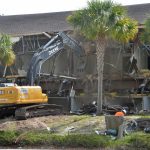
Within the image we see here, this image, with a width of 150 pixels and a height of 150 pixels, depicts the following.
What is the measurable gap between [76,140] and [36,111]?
8635 millimetres

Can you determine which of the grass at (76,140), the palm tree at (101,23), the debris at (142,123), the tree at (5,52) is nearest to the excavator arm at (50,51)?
the tree at (5,52)

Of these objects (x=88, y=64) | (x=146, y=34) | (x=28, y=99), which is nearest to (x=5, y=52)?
(x=28, y=99)

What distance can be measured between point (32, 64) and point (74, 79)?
4.24 metres

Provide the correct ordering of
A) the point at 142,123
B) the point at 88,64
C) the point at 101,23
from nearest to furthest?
the point at 142,123, the point at 101,23, the point at 88,64

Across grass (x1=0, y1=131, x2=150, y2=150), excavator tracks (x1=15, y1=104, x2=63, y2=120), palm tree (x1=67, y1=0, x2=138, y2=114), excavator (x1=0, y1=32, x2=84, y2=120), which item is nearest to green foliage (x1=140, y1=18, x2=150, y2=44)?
palm tree (x1=67, y1=0, x2=138, y2=114)

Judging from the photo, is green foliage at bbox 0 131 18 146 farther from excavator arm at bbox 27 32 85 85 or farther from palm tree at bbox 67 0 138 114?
excavator arm at bbox 27 32 85 85

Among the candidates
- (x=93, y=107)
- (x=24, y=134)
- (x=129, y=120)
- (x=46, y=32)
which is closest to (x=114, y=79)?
(x=93, y=107)

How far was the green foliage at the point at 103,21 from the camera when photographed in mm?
25578

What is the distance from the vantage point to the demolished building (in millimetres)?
31933

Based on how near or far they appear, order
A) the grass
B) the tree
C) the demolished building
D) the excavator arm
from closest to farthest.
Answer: the grass → the excavator arm → the tree → the demolished building

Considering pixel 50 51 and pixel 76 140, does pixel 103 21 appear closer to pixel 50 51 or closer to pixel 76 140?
pixel 50 51

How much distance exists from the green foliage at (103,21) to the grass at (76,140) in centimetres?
826

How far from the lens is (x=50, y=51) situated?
3194 cm

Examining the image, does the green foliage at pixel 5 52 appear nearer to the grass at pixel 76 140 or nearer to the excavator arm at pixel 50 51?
the excavator arm at pixel 50 51
